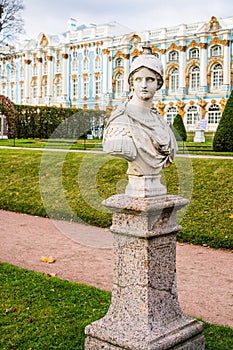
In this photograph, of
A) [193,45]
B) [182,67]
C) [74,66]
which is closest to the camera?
[193,45]

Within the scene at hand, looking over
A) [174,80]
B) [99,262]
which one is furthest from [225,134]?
[174,80]

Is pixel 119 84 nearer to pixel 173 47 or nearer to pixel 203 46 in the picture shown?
pixel 173 47

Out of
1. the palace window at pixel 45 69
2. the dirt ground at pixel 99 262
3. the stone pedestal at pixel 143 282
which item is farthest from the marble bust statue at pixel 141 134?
the palace window at pixel 45 69

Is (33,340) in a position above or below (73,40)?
below

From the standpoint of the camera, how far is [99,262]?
614 centimetres

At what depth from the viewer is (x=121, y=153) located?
125 inches

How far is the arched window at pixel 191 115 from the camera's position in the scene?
36.3m

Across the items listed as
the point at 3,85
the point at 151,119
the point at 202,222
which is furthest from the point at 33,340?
the point at 3,85

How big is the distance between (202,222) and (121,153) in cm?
477

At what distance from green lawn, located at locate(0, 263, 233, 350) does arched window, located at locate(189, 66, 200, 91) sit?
33.2 meters

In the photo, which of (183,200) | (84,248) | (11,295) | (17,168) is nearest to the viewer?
(183,200)

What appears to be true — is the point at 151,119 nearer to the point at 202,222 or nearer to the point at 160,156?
the point at 160,156

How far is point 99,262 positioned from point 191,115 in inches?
1241

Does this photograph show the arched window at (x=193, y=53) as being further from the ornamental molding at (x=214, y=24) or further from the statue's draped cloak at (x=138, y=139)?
the statue's draped cloak at (x=138, y=139)
